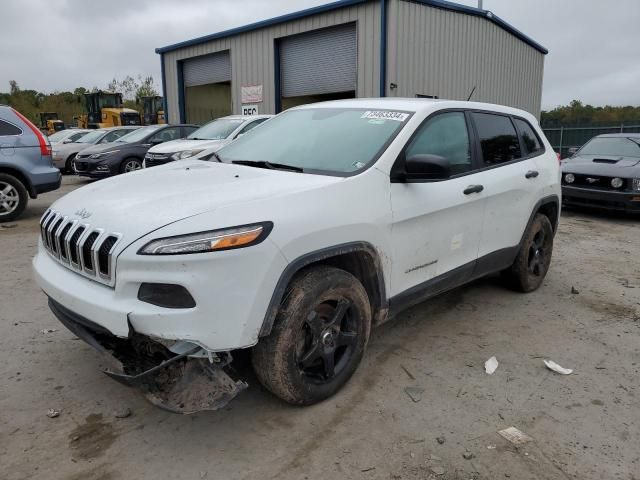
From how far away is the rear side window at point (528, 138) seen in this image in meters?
4.77

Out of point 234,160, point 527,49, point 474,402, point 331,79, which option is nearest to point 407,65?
point 331,79

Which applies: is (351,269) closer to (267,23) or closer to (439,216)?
(439,216)

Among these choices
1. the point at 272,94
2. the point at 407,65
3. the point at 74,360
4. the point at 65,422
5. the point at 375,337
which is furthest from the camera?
the point at 272,94

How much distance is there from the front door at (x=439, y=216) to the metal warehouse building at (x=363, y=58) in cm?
1094

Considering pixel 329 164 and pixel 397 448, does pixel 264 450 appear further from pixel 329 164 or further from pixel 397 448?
pixel 329 164

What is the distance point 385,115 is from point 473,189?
2.82 feet

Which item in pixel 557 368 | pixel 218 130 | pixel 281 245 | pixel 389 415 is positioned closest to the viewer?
pixel 281 245

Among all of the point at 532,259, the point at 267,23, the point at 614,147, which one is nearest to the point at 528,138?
the point at 532,259

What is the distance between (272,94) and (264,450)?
16335 mm

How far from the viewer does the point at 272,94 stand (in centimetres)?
1778

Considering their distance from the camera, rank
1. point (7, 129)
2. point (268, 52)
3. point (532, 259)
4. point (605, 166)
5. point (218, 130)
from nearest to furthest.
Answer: point (532, 259) → point (7, 129) → point (605, 166) → point (218, 130) → point (268, 52)

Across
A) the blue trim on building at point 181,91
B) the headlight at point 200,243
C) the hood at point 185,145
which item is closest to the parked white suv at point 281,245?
the headlight at point 200,243

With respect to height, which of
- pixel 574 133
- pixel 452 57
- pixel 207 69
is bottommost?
pixel 574 133

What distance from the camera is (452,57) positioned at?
16031 mm
